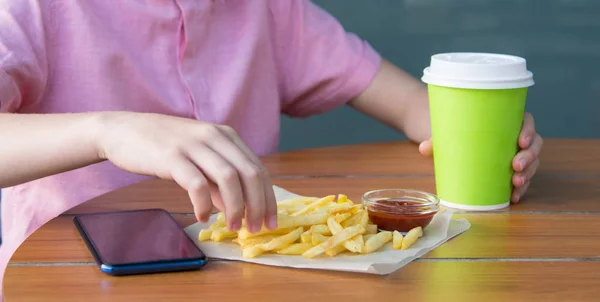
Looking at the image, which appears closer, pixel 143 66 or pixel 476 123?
pixel 476 123

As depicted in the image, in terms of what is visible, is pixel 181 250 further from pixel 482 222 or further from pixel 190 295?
pixel 482 222

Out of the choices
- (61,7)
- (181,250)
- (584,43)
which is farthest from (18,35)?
(584,43)

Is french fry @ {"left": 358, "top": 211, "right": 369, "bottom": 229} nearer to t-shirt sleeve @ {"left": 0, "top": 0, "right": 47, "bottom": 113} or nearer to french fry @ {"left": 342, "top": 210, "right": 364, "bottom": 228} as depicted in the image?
french fry @ {"left": 342, "top": 210, "right": 364, "bottom": 228}

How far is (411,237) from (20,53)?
0.61m

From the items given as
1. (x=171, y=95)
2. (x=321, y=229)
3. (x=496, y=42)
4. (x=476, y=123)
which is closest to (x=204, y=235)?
(x=321, y=229)

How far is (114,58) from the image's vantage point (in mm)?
1278

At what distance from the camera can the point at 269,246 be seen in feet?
2.73

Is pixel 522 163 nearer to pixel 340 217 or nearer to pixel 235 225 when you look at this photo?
pixel 340 217

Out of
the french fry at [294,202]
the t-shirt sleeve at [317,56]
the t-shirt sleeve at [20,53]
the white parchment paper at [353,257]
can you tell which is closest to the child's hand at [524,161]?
the white parchment paper at [353,257]

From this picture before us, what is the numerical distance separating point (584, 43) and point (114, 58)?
1639 mm

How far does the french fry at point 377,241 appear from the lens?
839 millimetres

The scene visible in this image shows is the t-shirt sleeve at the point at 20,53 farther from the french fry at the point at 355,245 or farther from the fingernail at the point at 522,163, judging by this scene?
the fingernail at the point at 522,163

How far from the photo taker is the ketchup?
910 millimetres

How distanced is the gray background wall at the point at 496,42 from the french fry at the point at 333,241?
1616 mm
